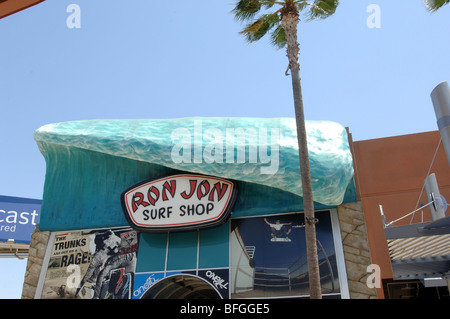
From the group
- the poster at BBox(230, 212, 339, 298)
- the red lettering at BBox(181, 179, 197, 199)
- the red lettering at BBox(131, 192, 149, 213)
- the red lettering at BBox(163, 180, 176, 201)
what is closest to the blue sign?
the red lettering at BBox(131, 192, 149, 213)

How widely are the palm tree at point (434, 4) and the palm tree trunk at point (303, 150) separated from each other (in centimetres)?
365

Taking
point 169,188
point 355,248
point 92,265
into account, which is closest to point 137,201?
point 169,188

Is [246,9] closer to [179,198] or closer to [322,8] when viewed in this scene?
[322,8]

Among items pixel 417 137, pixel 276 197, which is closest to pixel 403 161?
pixel 417 137

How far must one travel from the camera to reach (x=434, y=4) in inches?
457

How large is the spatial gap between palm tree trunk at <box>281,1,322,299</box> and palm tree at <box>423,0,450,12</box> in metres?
3.65

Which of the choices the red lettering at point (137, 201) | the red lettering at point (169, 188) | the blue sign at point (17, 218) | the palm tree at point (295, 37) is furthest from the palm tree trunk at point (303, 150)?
the blue sign at point (17, 218)

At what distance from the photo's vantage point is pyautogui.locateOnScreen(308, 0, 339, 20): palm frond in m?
12.3

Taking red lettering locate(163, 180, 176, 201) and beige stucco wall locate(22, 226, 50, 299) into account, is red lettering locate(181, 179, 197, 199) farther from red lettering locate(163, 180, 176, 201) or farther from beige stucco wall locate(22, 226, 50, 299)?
beige stucco wall locate(22, 226, 50, 299)

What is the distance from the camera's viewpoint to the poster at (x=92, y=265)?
48.8ft

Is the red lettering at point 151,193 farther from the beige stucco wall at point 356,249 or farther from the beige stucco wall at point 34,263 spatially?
the beige stucco wall at point 356,249

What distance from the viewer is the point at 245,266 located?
45.8 ft

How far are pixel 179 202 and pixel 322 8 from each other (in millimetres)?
8044
